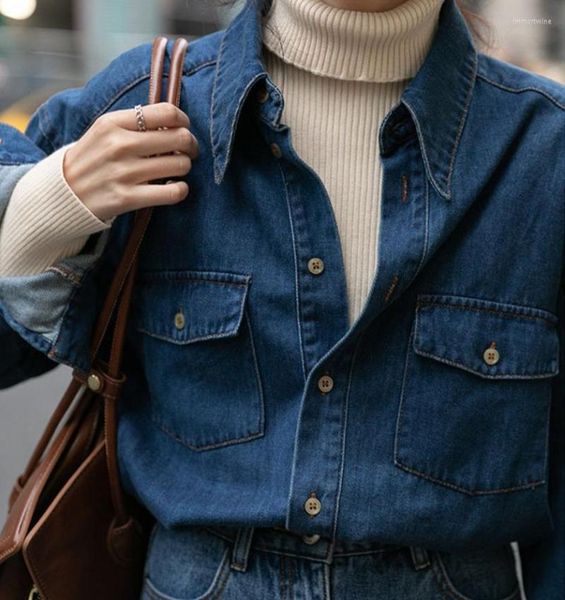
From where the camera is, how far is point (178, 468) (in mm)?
1046

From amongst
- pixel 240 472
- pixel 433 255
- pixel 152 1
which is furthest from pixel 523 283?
pixel 152 1

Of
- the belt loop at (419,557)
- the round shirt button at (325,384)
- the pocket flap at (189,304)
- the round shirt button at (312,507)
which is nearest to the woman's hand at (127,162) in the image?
the pocket flap at (189,304)

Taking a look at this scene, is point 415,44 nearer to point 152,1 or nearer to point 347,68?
point 347,68

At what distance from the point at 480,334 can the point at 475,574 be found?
0.93 ft

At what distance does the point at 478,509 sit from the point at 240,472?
0.26 meters

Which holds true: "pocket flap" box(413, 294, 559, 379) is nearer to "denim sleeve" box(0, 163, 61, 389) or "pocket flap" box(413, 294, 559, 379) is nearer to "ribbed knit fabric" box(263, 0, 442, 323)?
"ribbed knit fabric" box(263, 0, 442, 323)

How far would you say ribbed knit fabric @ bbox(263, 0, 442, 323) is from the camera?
0.96m

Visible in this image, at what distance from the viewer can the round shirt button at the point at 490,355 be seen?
3.19 ft

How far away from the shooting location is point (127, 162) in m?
0.93

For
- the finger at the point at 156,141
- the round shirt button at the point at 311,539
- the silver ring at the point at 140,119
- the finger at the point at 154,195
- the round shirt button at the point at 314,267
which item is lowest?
the round shirt button at the point at 311,539

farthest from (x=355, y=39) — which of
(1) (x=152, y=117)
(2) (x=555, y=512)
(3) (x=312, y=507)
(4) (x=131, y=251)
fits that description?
(2) (x=555, y=512)

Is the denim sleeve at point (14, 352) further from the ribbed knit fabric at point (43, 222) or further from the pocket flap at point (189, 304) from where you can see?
the pocket flap at point (189, 304)

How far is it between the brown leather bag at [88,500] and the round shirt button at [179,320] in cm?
6

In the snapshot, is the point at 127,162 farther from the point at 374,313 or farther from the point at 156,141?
the point at 374,313
